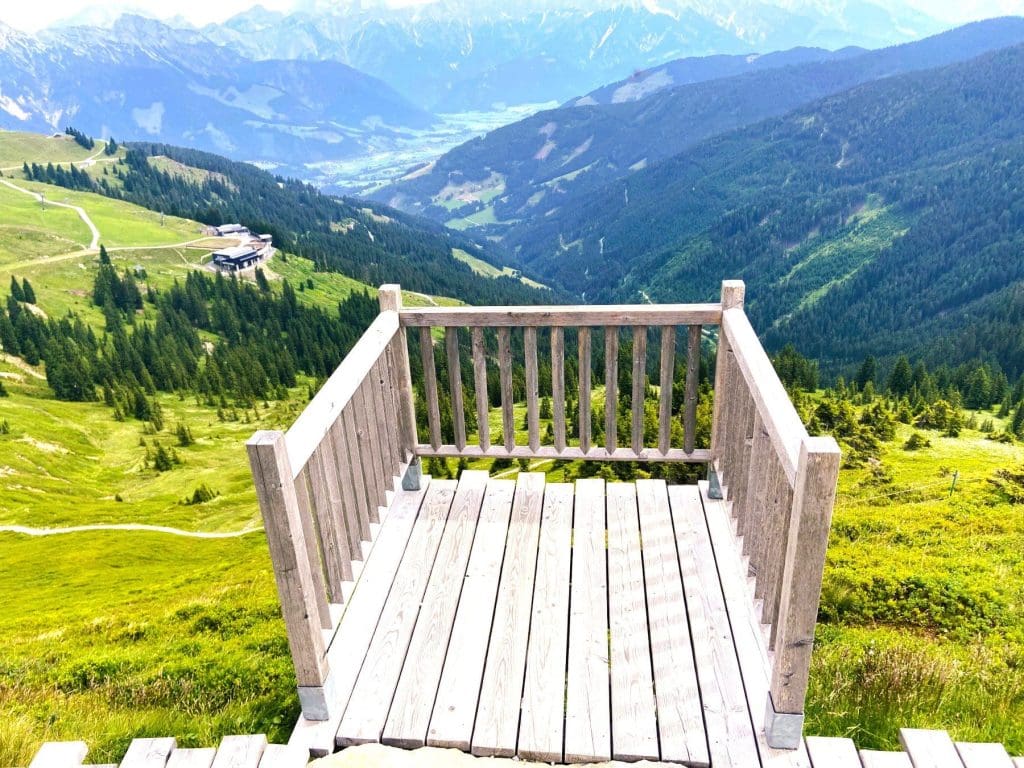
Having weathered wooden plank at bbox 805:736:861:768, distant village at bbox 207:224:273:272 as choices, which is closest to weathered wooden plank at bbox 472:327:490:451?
weathered wooden plank at bbox 805:736:861:768

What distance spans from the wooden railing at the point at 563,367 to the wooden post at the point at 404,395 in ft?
0.38

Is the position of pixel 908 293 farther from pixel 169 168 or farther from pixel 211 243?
pixel 169 168

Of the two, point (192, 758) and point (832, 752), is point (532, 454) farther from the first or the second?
point (192, 758)

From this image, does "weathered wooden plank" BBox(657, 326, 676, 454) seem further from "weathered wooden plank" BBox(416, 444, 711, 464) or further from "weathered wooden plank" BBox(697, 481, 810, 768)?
"weathered wooden plank" BBox(697, 481, 810, 768)

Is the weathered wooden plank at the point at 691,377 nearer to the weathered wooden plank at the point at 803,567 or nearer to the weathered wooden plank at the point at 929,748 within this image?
the weathered wooden plank at the point at 803,567

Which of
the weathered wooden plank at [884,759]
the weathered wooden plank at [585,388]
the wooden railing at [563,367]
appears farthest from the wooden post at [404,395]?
the weathered wooden plank at [884,759]

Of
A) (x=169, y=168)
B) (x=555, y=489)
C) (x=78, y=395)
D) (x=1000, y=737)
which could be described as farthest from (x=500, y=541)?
(x=169, y=168)

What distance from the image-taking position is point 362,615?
4816 mm

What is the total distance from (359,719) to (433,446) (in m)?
Result: 2.80

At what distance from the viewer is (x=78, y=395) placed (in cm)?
6850

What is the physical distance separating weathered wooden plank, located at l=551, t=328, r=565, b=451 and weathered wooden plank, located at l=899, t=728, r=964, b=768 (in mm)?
3126

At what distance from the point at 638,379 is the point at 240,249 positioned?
126995mm

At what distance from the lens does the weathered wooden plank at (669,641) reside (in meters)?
3.73

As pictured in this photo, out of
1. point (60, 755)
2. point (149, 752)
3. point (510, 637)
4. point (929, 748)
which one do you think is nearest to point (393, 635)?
point (510, 637)
